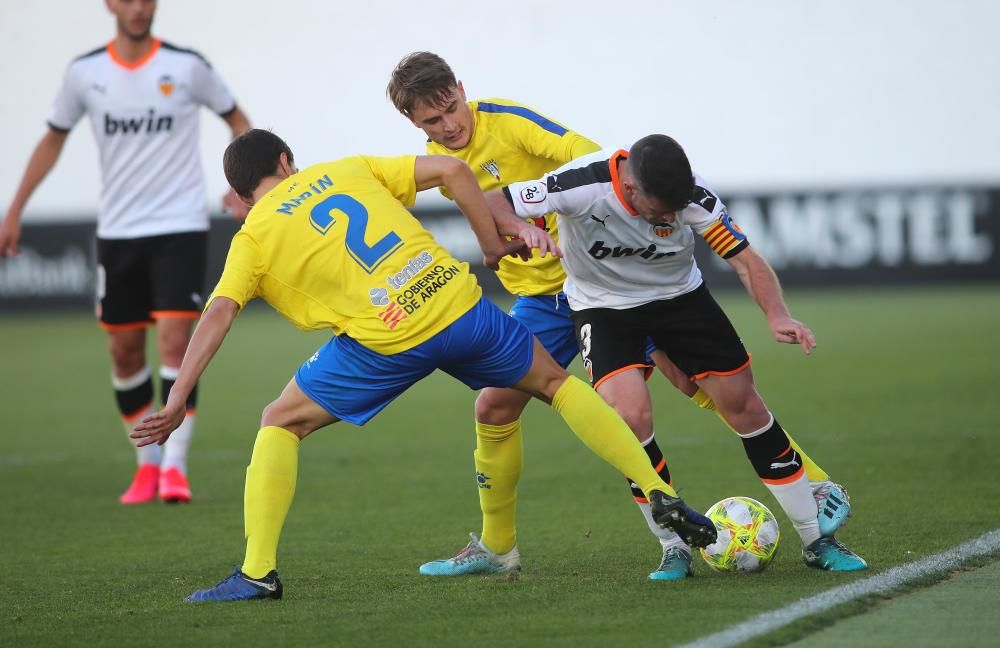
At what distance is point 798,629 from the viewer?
4121 mm

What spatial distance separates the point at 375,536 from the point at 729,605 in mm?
2255

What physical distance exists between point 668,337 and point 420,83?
1.37m

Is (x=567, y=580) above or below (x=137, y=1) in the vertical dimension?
below

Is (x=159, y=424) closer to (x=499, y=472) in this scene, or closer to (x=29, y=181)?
(x=499, y=472)

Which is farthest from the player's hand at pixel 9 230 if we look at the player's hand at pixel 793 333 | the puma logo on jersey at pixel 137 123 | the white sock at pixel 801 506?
the player's hand at pixel 793 333

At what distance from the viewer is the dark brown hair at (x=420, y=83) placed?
5520 millimetres

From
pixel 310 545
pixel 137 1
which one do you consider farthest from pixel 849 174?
pixel 310 545

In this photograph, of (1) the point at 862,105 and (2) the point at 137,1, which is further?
(1) the point at 862,105

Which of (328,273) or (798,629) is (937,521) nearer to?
(798,629)

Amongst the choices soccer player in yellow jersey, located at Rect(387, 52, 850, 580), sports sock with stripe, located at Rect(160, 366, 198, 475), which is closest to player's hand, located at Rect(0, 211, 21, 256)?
sports sock with stripe, located at Rect(160, 366, 198, 475)

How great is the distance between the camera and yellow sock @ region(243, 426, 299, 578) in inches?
191

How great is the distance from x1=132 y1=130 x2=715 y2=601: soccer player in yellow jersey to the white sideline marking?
61 cm

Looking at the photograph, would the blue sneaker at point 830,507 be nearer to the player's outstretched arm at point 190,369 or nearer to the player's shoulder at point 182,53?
the player's outstretched arm at point 190,369

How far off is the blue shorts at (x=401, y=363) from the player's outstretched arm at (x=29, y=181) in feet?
12.6
